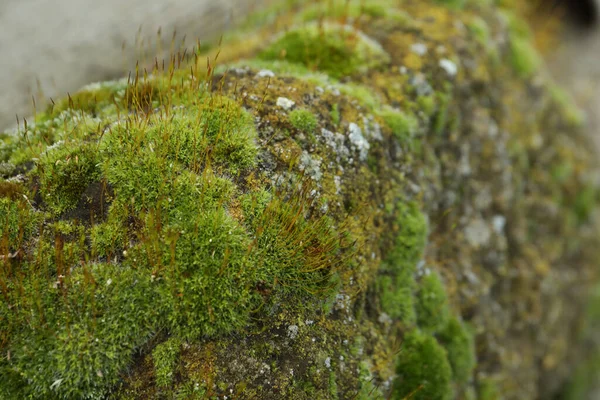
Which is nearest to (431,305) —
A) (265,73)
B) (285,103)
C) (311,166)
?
(311,166)

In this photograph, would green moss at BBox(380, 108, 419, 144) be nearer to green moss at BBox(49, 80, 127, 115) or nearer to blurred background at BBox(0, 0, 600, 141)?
green moss at BBox(49, 80, 127, 115)

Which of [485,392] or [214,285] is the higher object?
[214,285]

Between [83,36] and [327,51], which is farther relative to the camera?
[83,36]

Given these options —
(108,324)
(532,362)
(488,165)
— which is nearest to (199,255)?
(108,324)

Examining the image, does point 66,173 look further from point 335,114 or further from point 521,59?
point 521,59

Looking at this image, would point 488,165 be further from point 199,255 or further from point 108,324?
point 108,324

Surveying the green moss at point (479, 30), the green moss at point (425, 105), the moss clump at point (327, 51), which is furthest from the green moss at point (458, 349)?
the green moss at point (479, 30)

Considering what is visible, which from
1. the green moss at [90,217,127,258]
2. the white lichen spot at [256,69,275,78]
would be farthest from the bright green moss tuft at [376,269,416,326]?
the green moss at [90,217,127,258]
